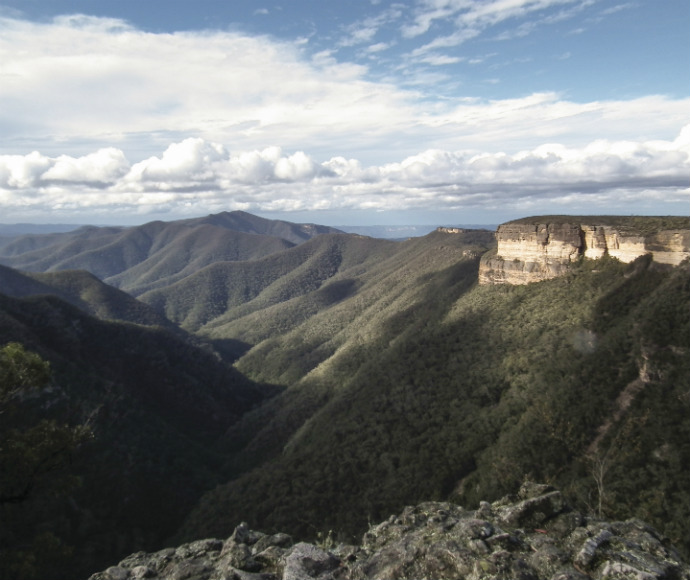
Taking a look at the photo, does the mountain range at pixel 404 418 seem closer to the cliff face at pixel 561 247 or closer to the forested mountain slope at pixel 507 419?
the forested mountain slope at pixel 507 419

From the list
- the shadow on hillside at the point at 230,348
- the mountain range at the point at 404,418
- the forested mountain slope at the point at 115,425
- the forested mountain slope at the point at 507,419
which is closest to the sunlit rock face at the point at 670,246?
the mountain range at the point at 404,418

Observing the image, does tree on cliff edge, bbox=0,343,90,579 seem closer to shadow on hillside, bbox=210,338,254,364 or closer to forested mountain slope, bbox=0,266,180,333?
shadow on hillside, bbox=210,338,254,364

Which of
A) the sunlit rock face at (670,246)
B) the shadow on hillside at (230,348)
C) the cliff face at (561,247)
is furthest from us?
the shadow on hillside at (230,348)

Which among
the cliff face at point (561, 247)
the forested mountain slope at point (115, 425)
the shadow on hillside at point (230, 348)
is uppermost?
the cliff face at point (561, 247)

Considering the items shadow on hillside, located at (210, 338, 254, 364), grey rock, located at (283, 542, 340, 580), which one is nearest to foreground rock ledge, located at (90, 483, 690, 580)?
grey rock, located at (283, 542, 340, 580)

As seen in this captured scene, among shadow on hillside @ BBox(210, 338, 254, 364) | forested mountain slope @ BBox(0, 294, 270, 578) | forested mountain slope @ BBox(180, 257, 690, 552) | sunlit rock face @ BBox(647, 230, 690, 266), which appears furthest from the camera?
shadow on hillside @ BBox(210, 338, 254, 364)

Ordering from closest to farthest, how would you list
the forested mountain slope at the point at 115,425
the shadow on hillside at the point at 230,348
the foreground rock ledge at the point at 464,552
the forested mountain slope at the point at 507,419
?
the foreground rock ledge at the point at 464,552
the forested mountain slope at the point at 507,419
the forested mountain slope at the point at 115,425
the shadow on hillside at the point at 230,348
